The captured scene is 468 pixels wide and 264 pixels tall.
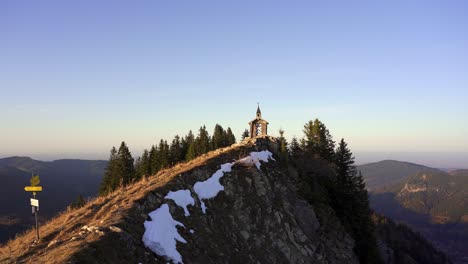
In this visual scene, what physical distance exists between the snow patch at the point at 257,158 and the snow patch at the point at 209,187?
2.69 meters

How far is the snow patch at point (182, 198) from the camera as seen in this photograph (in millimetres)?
24552

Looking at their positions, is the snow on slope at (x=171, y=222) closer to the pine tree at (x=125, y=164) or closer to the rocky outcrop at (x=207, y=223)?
the rocky outcrop at (x=207, y=223)

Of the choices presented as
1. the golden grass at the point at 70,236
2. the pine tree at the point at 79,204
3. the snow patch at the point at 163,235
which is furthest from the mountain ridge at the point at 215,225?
the pine tree at the point at 79,204

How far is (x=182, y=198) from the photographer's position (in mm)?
25438

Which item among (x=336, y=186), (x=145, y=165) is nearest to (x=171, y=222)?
(x=336, y=186)

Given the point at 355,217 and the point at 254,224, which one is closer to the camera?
the point at 254,224

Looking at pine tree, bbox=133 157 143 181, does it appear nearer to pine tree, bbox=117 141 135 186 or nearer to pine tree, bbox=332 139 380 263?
pine tree, bbox=117 141 135 186

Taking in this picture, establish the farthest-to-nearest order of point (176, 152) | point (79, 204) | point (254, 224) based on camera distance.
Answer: point (176, 152) < point (79, 204) < point (254, 224)

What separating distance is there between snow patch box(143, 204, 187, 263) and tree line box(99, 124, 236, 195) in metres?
27.0

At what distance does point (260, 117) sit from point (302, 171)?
11.1m

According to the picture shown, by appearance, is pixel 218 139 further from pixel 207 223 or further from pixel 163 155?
pixel 207 223

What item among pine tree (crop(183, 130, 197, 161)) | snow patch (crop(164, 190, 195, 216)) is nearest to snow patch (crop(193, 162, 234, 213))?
snow patch (crop(164, 190, 195, 216))

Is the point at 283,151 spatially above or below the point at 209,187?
above

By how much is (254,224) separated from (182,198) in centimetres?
715
